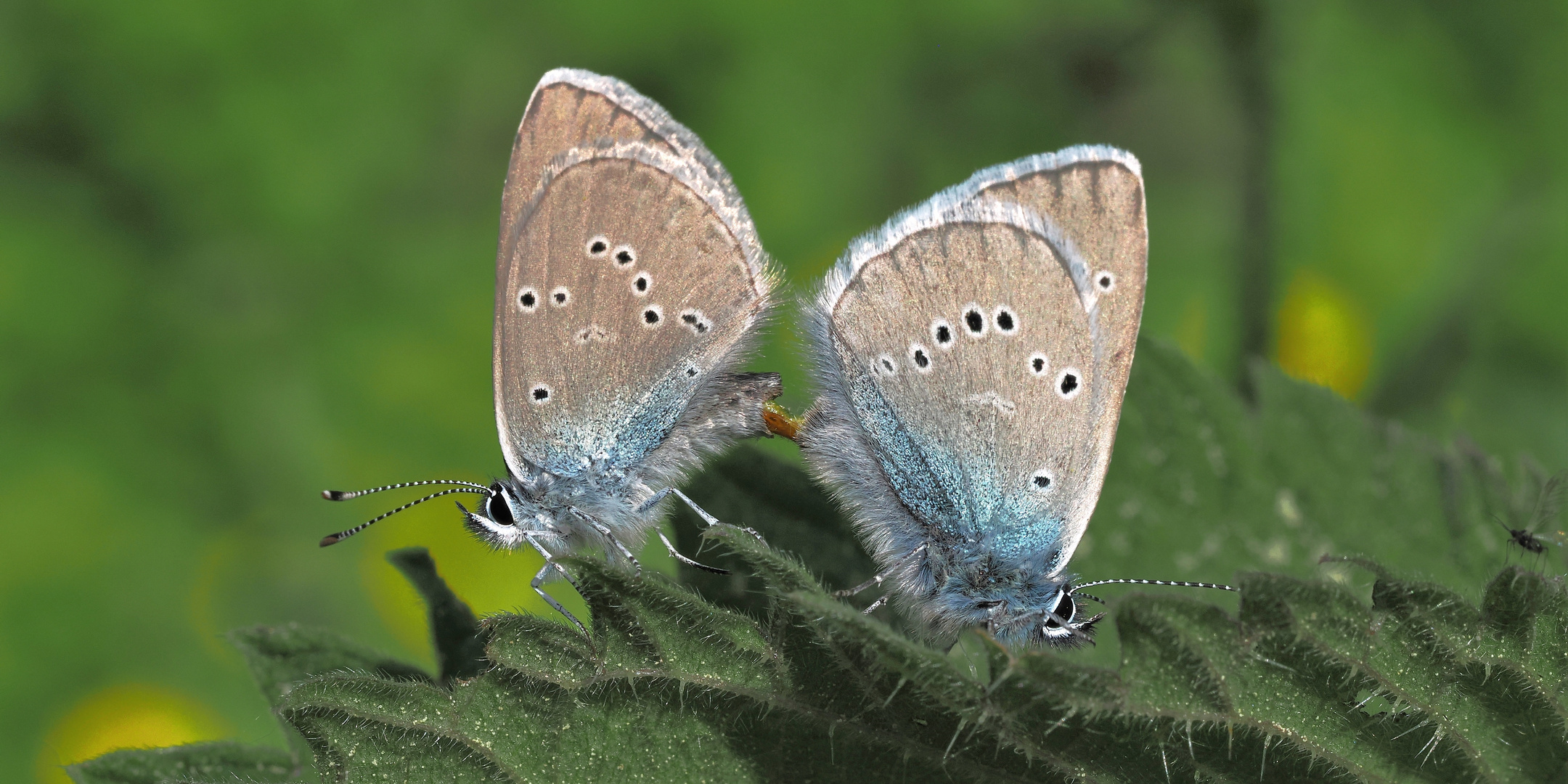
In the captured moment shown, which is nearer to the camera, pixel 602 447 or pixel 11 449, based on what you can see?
pixel 602 447

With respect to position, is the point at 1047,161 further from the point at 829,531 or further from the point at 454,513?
the point at 454,513

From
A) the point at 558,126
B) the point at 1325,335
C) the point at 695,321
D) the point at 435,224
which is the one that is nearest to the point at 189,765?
the point at 695,321

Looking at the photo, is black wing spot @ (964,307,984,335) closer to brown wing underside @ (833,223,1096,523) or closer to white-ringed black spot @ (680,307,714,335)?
brown wing underside @ (833,223,1096,523)

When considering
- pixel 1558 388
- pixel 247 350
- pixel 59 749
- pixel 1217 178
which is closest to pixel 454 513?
pixel 247 350

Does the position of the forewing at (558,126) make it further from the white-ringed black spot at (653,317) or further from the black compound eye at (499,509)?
the black compound eye at (499,509)

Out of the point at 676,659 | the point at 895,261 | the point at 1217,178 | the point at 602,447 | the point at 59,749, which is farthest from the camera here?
the point at 1217,178

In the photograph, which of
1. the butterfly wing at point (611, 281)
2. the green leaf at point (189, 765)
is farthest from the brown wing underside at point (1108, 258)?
the green leaf at point (189, 765)

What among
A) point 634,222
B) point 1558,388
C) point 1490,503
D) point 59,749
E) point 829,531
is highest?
point 1558,388

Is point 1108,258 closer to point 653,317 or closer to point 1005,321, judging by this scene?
point 1005,321
